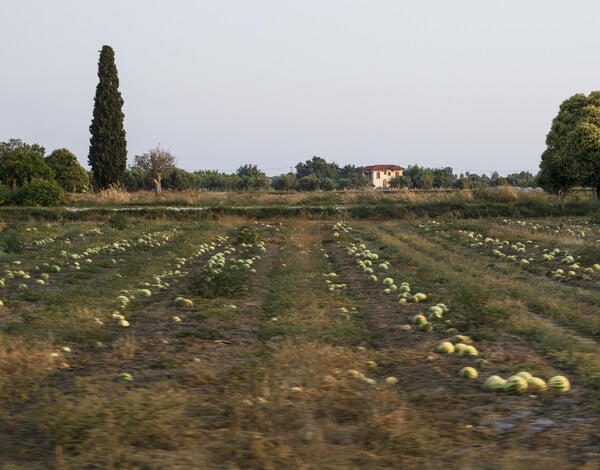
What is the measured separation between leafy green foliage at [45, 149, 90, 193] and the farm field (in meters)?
42.6

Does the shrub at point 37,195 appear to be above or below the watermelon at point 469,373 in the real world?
above

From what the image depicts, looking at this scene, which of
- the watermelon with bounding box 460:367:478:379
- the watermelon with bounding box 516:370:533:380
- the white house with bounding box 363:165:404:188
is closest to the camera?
the watermelon with bounding box 516:370:533:380

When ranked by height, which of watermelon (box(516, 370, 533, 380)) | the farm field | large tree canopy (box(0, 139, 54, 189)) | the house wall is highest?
the house wall

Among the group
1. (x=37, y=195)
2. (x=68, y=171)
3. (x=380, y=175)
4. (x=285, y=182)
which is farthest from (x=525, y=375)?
(x=380, y=175)

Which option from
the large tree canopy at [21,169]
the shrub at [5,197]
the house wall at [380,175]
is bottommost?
the shrub at [5,197]

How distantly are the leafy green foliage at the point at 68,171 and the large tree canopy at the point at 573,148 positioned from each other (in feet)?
133

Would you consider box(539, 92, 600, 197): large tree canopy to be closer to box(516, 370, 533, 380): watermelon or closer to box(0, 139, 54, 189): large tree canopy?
box(516, 370, 533, 380): watermelon

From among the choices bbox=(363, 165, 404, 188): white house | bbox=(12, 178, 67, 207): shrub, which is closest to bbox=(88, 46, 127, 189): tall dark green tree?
bbox=(12, 178, 67, 207): shrub

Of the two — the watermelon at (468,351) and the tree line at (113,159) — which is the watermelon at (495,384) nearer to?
the watermelon at (468,351)

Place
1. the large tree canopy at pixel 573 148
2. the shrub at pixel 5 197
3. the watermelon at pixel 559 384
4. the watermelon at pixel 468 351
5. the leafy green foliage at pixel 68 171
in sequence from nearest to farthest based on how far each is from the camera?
the watermelon at pixel 559 384 < the watermelon at pixel 468 351 < the large tree canopy at pixel 573 148 < the shrub at pixel 5 197 < the leafy green foliage at pixel 68 171

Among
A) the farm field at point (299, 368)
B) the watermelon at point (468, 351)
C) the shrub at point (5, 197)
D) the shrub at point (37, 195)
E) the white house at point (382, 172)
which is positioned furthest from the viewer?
the white house at point (382, 172)

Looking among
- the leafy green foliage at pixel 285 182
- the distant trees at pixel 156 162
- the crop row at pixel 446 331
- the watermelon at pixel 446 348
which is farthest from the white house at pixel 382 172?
the watermelon at pixel 446 348

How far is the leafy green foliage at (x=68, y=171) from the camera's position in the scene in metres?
51.4

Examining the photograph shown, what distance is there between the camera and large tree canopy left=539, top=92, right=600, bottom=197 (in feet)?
111
